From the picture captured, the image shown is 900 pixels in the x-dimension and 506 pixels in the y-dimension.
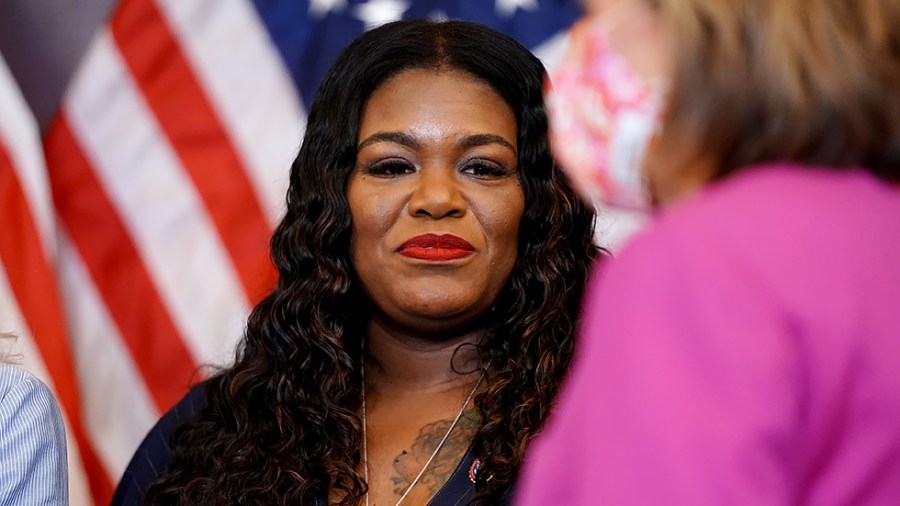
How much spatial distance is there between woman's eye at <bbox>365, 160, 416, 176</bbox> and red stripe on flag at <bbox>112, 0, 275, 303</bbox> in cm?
88

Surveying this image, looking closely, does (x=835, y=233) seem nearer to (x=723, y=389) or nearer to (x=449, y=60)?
(x=723, y=389)

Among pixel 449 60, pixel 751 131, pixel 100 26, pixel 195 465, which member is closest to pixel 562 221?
pixel 449 60

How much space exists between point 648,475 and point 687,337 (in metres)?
0.10

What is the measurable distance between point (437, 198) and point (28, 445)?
0.70 m

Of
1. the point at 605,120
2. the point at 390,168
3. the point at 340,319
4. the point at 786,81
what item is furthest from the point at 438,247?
the point at 786,81

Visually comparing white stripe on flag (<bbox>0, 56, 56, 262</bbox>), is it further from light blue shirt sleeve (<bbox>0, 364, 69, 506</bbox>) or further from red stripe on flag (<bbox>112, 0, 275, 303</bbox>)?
light blue shirt sleeve (<bbox>0, 364, 69, 506</bbox>)

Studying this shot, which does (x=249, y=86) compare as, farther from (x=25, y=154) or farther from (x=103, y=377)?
(x=103, y=377)

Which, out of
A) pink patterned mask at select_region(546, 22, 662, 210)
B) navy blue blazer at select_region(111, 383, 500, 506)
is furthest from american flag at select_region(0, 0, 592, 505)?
pink patterned mask at select_region(546, 22, 662, 210)

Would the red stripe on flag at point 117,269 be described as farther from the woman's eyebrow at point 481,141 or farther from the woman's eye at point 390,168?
the woman's eyebrow at point 481,141

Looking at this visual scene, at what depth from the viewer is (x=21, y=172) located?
293 centimetres

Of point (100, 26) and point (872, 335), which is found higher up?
point (100, 26)

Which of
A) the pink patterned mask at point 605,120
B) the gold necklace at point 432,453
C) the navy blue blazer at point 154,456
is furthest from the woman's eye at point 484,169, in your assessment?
the pink patterned mask at point 605,120

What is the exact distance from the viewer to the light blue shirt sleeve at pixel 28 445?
1.92m

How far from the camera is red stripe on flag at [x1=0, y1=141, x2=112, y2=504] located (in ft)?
9.52
